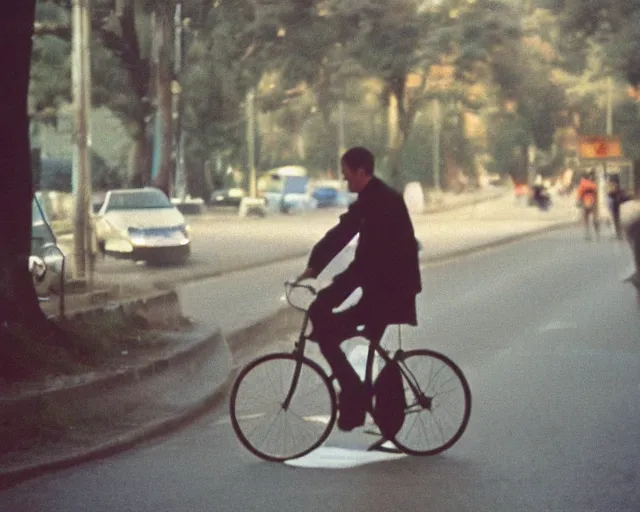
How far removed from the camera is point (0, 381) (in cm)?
1016

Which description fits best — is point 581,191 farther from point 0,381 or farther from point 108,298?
point 0,381

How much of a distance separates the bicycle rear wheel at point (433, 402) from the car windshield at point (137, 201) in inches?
962

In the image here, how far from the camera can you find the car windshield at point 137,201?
3322cm

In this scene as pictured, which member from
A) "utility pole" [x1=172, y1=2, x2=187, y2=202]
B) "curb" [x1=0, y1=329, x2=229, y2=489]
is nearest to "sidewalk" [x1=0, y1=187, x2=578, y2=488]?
"curb" [x1=0, y1=329, x2=229, y2=489]

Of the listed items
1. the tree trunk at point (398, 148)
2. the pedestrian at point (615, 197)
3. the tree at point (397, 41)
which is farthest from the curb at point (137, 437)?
the tree trunk at point (398, 148)

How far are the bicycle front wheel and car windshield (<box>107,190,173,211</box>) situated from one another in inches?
960

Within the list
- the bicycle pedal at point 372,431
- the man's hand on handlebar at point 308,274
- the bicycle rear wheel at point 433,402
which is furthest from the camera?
the bicycle pedal at point 372,431

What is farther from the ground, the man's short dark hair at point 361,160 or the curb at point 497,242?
the man's short dark hair at point 361,160

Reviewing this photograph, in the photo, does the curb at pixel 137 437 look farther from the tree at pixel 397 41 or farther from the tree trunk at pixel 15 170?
the tree at pixel 397 41

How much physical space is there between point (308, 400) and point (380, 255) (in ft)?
3.11

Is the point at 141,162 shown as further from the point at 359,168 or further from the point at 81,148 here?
the point at 359,168

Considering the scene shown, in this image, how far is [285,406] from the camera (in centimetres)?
903

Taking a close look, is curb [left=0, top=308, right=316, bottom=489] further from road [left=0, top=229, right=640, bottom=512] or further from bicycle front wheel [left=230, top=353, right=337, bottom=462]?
bicycle front wheel [left=230, top=353, right=337, bottom=462]

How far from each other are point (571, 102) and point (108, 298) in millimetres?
68193
